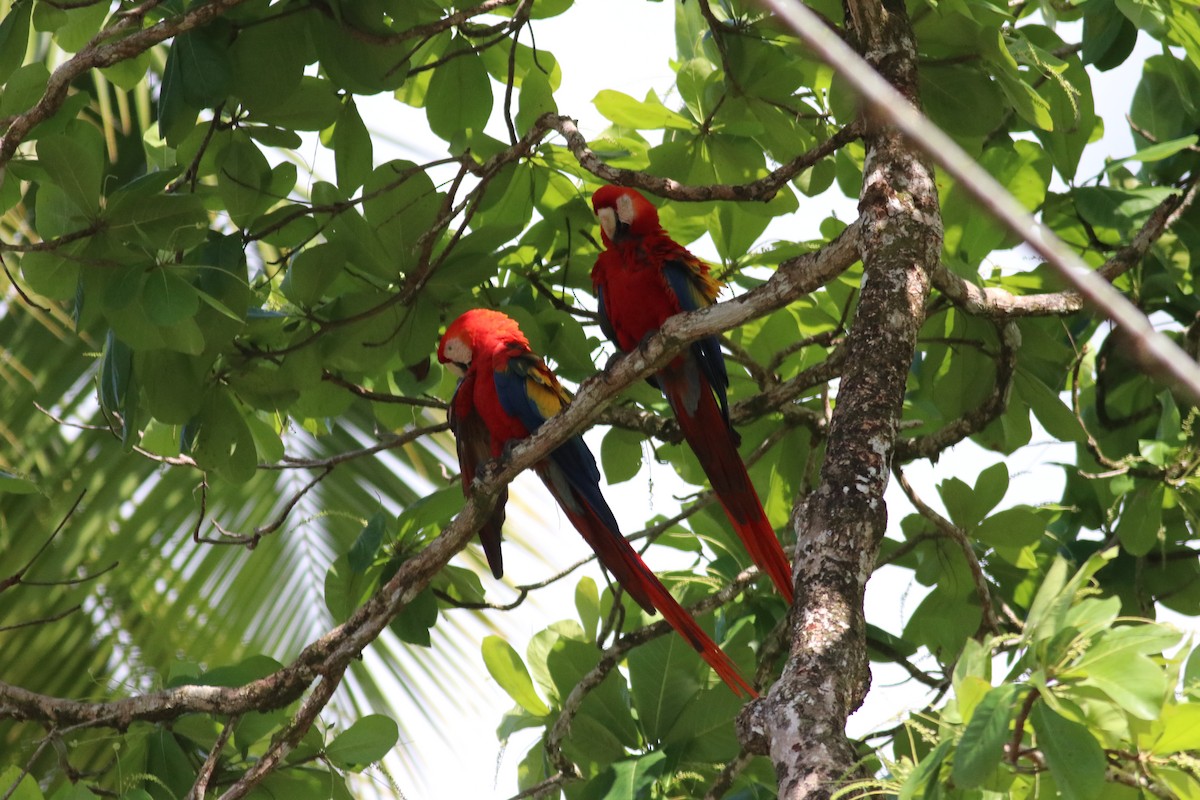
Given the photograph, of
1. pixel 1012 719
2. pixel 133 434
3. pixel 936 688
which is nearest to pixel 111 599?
pixel 133 434

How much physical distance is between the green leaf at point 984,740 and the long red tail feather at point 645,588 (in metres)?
1.25

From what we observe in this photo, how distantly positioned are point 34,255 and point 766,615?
1875 millimetres

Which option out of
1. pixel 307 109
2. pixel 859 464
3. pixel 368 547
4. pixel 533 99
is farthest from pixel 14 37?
pixel 859 464

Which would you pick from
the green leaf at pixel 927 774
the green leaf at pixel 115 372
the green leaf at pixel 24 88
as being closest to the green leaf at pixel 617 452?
the green leaf at pixel 115 372

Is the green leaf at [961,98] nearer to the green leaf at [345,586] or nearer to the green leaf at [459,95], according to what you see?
the green leaf at [459,95]

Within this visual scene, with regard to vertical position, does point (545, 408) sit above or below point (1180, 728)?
above

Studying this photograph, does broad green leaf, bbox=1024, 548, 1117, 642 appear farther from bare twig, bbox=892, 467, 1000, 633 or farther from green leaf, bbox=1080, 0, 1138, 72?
green leaf, bbox=1080, 0, 1138, 72

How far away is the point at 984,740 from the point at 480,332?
6.36ft

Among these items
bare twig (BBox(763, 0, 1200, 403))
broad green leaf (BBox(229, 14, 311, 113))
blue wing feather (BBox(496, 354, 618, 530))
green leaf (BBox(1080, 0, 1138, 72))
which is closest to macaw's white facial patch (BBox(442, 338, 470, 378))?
blue wing feather (BBox(496, 354, 618, 530))

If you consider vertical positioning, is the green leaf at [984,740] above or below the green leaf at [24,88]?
below

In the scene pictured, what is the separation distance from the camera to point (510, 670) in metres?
2.71

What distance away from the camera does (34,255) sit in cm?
227

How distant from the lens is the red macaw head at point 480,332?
279cm

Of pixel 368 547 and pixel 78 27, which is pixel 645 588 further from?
pixel 78 27
